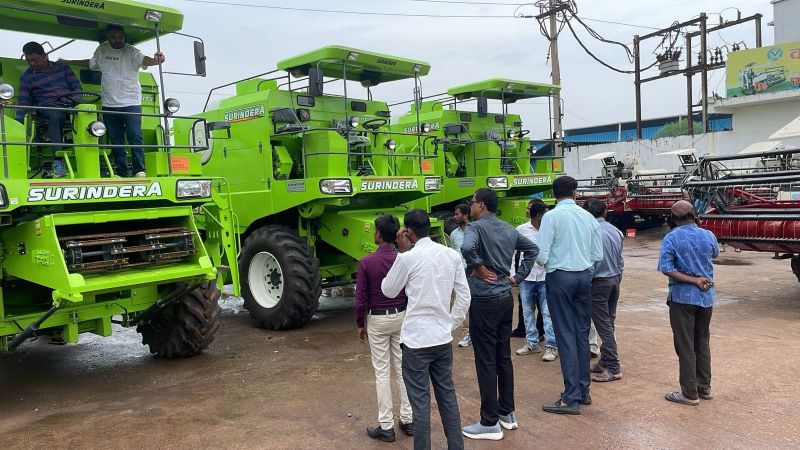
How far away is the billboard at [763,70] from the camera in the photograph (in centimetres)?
2627

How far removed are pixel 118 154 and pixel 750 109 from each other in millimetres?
28156

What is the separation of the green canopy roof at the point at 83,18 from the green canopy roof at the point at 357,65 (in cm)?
233

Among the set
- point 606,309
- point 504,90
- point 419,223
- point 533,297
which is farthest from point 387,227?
point 504,90

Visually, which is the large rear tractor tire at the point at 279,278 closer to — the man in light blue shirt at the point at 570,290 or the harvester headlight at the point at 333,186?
the harvester headlight at the point at 333,186

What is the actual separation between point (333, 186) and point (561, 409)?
390 centimetres

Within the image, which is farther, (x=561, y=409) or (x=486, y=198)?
(x=561, y=409)

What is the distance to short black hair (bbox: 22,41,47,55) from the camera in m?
5.66

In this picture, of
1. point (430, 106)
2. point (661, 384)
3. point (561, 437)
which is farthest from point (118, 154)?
point (430, 106)

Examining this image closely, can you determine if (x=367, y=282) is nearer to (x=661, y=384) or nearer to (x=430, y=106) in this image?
(x=661, y=384)

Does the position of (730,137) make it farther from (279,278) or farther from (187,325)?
(187,325)

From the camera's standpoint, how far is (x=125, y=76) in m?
6.00

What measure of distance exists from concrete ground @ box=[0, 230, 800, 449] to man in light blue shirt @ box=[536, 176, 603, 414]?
0.64 ft

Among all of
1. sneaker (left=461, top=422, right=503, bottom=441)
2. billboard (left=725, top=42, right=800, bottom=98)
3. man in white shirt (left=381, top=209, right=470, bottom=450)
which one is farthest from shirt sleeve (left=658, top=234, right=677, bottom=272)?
billboard (left=725, top=42, right=800, bottom=98)

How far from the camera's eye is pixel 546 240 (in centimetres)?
494
